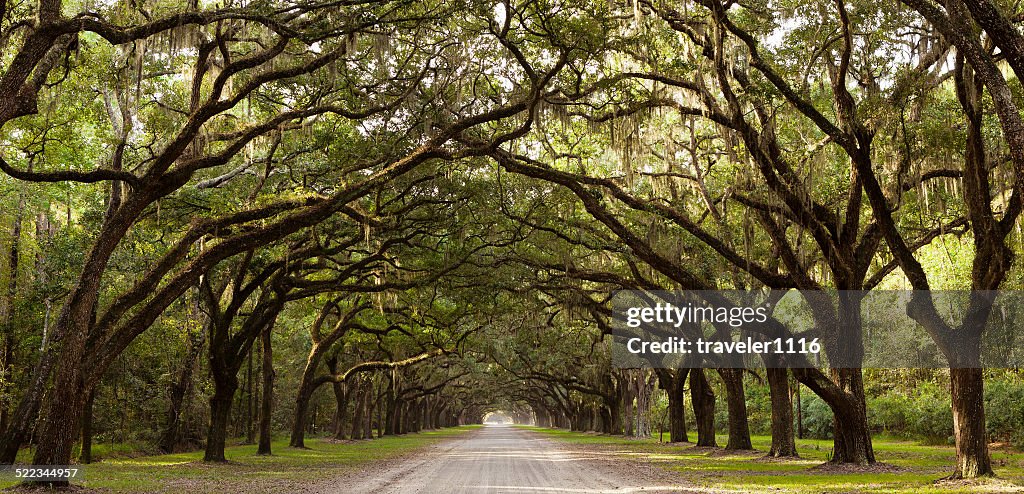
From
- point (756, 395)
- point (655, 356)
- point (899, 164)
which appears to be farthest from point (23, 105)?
point (756, 395)

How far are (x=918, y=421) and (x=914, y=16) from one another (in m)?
25.7

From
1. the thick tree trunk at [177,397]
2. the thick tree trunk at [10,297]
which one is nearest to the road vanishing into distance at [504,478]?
the thick tree trunk at [177,397]

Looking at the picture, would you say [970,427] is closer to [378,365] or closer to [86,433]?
[86,433]

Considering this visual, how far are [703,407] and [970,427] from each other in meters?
17.9

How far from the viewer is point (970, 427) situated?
42.8 ft

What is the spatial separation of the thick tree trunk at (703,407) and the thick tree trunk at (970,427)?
53.9 ft

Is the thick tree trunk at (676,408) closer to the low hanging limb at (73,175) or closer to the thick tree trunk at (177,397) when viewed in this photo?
the thick tree trunk at (177,397)

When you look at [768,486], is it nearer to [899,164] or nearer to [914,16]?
[899,164]

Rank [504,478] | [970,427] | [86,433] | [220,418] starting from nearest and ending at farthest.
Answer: [970,427]
[504,478]
[86,433]
[220,418]

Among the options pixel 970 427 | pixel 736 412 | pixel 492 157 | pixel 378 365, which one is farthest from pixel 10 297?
pixel 970 427

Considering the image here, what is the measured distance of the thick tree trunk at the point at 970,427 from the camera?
42.5ft

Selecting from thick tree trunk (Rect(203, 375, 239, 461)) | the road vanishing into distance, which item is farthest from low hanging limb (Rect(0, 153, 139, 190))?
thick tree trunk (Rect(203, 375, 239, 461))

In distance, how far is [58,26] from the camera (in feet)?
32.2

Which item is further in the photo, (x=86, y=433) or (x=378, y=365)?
(x=378, y=365)
